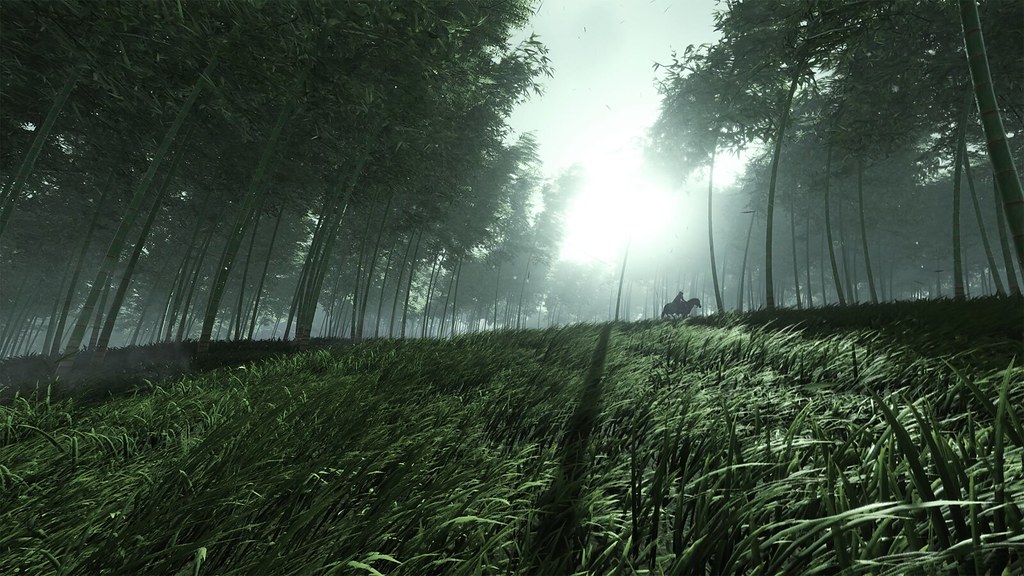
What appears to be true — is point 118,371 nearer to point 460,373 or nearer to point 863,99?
point 460,373

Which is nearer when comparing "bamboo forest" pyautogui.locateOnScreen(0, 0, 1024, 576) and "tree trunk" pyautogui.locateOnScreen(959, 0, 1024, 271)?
"bamboo forest" pyautogui.locateOnScreen(0, 0, 1024, 576)

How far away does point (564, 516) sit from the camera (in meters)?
1.32

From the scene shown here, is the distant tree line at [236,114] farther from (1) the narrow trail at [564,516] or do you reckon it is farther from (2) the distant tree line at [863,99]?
(1) the narrow trail at [564,516]

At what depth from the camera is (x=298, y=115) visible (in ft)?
25.1

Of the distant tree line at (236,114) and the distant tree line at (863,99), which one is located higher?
the distant tree line at (863,99)

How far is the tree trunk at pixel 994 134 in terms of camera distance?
8.67ft

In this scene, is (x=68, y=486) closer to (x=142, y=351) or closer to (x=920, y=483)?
(x=920, y=483)

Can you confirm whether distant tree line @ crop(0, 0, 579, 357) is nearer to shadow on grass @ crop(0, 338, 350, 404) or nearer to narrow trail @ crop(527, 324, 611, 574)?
shadow on grass @ crop(0, 338, 350, 404)

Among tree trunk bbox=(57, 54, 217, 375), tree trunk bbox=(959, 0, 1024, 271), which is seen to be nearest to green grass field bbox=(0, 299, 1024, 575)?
tree trunk bbox=(959, 0, 1024, 271)

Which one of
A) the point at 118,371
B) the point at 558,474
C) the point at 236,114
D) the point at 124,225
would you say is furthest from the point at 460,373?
the point at 236,114

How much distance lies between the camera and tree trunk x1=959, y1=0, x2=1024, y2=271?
264 cm

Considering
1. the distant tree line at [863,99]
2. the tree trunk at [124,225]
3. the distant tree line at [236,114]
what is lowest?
the tree trunk at [124,225]

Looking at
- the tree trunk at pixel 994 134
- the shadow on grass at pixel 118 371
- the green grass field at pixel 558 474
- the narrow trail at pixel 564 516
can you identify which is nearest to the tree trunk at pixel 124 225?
the shadow on grass at pixel 118 371

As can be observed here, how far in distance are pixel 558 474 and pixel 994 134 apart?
4.09 m
